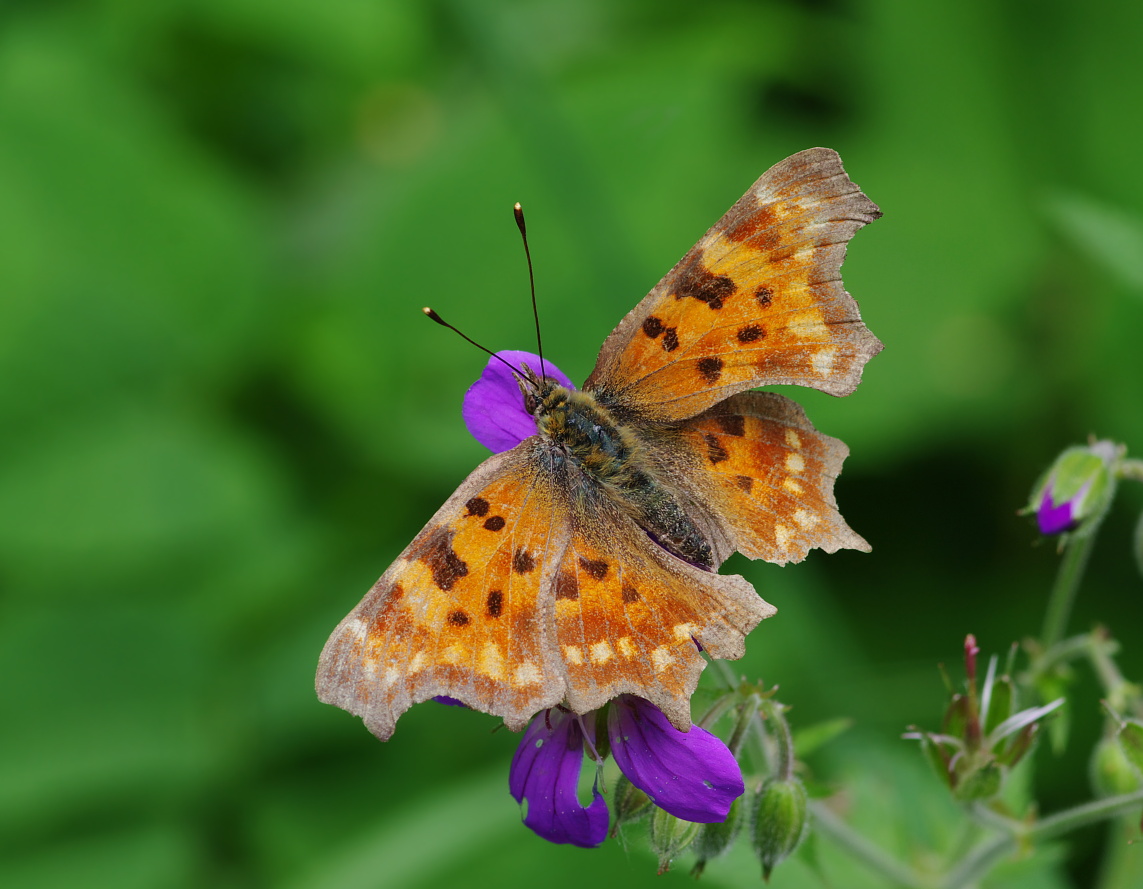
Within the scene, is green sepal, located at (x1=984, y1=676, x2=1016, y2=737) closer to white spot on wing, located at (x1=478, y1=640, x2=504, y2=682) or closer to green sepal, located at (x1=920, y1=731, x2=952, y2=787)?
green sepal, located at (x1=920, y1=731, x2=952, y2=787)

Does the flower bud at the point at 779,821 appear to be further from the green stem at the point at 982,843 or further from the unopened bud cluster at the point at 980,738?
the unopened bud cluster at the point at 980,738

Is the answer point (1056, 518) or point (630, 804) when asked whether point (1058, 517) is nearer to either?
point (1056, 518)

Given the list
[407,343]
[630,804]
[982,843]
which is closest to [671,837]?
[630,804]

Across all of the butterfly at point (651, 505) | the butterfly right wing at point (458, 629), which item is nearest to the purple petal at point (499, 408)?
the butterfly at point (651, 505)

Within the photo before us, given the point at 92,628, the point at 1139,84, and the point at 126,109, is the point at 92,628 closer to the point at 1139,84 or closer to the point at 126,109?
the point at 126,109

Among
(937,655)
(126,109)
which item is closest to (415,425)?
(126,109)
